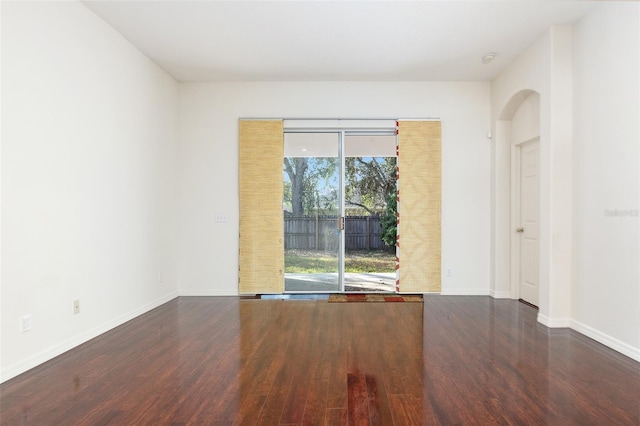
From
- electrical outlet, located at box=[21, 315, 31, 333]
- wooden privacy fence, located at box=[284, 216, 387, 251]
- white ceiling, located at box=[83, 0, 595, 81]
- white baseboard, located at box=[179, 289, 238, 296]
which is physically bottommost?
white baseboard, located at box=[179, 289, 238, 296]

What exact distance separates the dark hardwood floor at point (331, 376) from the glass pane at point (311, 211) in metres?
1.43

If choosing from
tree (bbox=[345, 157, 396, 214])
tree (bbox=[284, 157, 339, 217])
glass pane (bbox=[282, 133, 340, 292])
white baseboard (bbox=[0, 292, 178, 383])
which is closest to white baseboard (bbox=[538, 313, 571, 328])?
tree (bbox=[345, 157, 396, 214])

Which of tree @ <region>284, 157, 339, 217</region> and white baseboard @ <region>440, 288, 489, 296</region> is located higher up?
tree @ <region>284, 157, 339, 217</region>

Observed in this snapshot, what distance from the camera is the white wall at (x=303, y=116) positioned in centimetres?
522

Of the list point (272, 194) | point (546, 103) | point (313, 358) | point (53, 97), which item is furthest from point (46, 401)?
point (546, 103)

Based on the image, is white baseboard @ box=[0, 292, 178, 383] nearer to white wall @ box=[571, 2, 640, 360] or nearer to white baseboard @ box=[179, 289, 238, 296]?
white baseboard @ box=[179, 289, 238, 296]

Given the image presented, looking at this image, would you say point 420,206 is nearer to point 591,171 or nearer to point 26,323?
point 591,171

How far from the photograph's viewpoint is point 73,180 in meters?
3.20

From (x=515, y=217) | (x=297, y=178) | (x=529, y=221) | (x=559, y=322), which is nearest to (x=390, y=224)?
(x=297, y=178)

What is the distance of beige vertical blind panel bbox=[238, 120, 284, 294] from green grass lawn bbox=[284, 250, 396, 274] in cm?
20

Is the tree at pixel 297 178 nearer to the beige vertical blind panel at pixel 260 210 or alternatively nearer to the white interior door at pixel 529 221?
the beige vertical blind panel at pixel 260 210

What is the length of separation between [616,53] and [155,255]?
5.09 meters

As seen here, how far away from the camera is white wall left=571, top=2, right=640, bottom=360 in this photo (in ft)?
9.67

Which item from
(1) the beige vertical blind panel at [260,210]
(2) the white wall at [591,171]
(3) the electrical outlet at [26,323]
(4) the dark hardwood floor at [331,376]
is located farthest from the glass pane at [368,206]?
(3) the electrical outlet at [26,323]
